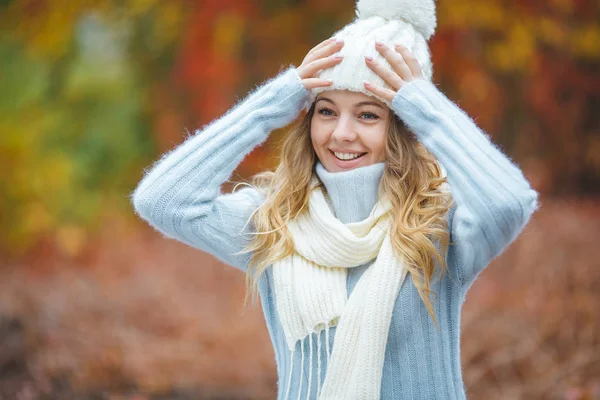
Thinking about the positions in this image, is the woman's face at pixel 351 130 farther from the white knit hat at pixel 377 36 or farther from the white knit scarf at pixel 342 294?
the white knit scarf at pixel 342 294

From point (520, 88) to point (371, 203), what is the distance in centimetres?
502

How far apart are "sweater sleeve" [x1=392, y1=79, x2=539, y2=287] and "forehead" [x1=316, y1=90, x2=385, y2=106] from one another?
13 centimetres

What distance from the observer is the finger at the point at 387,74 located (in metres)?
2.21

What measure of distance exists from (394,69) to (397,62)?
0.09 feet

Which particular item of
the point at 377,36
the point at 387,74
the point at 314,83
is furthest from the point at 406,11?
the point at 314,83

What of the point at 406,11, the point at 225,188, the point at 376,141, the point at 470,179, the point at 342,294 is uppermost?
the point at 225,188

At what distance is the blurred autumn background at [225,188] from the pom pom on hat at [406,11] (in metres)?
1.98

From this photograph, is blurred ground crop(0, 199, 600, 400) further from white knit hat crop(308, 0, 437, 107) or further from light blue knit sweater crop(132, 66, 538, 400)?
white knit hat crop(308, 0, 437, 107)

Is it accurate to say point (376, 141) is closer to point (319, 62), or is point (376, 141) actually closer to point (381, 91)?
point (381, 91)

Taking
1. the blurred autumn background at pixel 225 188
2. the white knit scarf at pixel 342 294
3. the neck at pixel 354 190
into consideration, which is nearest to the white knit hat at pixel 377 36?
the neck at pixel 354 190

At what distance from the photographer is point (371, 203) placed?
233 centimetres

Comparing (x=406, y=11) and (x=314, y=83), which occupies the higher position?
(x=406, y=11)

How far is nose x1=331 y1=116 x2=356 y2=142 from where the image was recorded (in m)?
2.27

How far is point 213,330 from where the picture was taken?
15.5 ft
